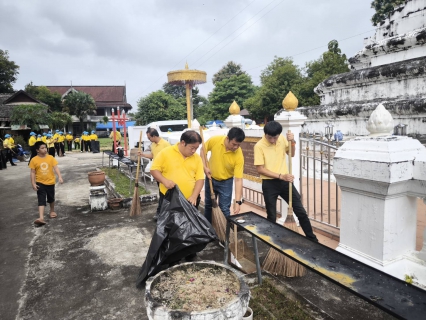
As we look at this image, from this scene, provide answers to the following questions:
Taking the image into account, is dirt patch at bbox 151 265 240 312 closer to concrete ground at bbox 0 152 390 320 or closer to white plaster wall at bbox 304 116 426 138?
concrete ground at bbox 0 152 390 320

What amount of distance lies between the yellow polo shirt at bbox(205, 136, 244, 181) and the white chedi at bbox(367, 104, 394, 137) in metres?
1.74

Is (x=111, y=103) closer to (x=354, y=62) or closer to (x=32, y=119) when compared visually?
(x=32, y=119)

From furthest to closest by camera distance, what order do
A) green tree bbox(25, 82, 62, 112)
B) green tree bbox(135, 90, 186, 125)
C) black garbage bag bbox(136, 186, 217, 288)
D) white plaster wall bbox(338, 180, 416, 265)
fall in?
green tree bbox(25, 82, 62, 112), green tree bbox(135, 90, 186, 125), black garbage bag bbox(136, 186, 217, 288), white plaster wall bbox(338, 180, 416, 265)

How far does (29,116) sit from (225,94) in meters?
18.0

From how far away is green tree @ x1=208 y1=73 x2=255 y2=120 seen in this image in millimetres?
31391

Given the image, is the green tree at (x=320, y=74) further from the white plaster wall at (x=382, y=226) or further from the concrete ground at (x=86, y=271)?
the white plaster wall at (x=382, y=226)

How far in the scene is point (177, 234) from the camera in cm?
264

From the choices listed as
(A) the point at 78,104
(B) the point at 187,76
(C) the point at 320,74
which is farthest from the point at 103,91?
(B) the point at 187,76

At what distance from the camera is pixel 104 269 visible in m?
3.67

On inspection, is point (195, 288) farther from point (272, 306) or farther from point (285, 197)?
point (285, 197)

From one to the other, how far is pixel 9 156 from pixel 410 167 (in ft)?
58.2

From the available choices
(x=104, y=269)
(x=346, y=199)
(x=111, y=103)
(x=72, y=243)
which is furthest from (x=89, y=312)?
(x=111, y=103)

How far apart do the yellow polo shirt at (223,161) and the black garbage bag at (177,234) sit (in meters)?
1.23

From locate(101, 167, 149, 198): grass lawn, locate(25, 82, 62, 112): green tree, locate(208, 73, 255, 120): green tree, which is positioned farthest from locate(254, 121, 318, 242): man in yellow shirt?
locate(25, 82, 62, 112): green tree
